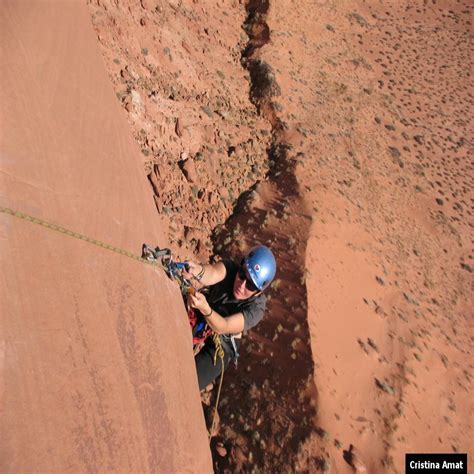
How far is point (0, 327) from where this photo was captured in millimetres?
1905

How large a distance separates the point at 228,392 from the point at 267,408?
438mm

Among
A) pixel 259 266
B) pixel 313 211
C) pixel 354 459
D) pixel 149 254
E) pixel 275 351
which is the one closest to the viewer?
pixel 149 254

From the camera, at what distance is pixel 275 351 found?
199 inches

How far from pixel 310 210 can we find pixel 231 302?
284cm

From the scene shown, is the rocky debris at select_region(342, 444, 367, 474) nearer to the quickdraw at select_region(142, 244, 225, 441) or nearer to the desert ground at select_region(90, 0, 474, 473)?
the desert ground at select_region(90, 0, 474, 473)

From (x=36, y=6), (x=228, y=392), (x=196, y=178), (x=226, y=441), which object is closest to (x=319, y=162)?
(x=196, y=178)

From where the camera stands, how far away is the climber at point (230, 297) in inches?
142

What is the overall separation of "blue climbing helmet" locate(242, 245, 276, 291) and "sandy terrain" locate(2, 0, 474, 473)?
0.86m

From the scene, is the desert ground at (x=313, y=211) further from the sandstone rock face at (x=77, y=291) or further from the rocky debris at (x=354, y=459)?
the sandstone rock face at (x=77, y=291)

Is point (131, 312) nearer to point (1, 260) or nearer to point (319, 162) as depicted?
point (1, 260)

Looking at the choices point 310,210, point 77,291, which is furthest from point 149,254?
point 310,210

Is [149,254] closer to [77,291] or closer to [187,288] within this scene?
[187,288]

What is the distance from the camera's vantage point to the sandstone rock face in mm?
2000

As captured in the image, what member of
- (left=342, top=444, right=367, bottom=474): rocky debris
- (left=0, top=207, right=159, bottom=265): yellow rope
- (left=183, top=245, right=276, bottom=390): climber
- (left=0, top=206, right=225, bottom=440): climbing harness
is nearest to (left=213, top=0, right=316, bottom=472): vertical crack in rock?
(left=342, top=444, right=367, bottom=474): rocky debris
